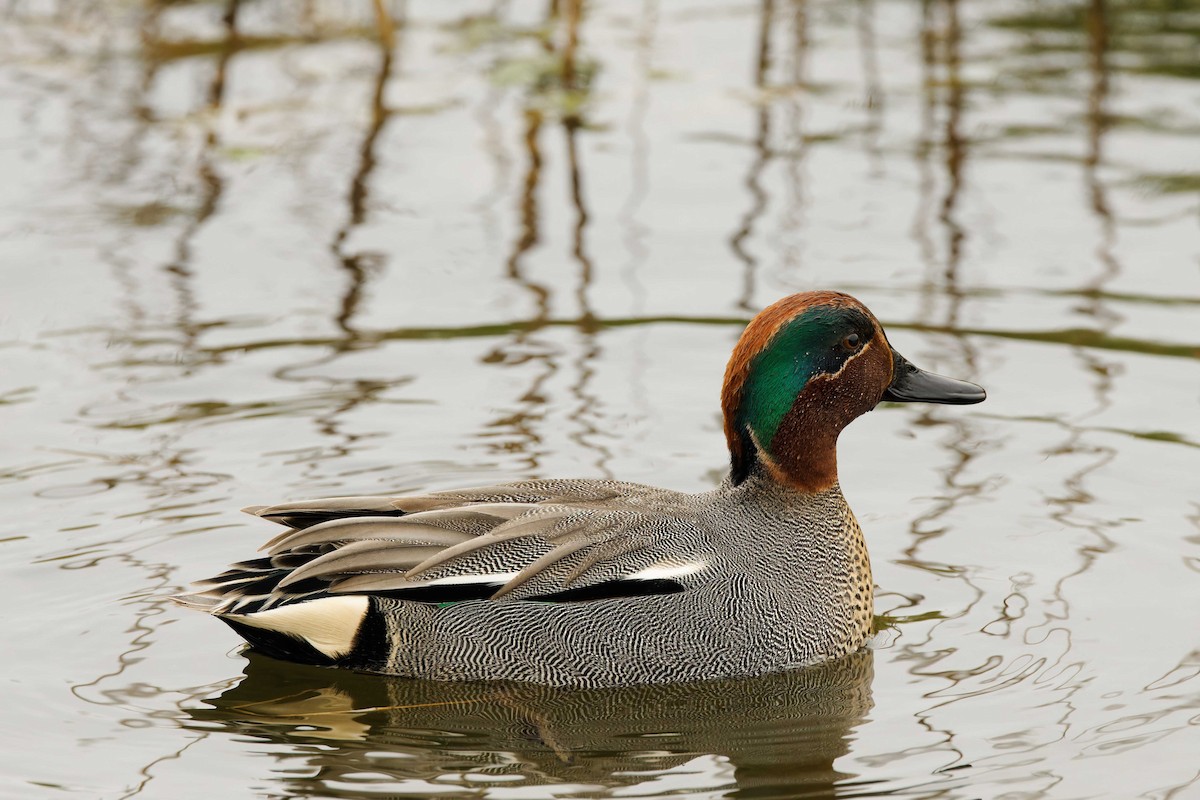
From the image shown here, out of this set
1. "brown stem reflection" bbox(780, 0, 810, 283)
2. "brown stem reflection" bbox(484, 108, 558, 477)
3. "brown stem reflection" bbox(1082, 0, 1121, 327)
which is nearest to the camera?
"brown stem reflection" bbox(484, 108, 558, 477)

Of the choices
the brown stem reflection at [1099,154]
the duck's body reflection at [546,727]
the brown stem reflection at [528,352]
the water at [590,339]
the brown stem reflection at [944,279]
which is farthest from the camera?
the brown stem reflection at [1099,154]

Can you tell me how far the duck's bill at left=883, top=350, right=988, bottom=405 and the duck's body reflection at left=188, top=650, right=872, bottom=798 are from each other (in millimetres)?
1008

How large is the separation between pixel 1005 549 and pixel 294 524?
278 cm

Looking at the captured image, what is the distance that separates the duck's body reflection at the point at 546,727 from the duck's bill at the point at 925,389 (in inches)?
39.7

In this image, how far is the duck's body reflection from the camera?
562cm

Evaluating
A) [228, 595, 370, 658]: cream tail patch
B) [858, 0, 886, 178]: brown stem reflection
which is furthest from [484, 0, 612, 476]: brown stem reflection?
[858, 0, 886, 178]: brown stem reflection

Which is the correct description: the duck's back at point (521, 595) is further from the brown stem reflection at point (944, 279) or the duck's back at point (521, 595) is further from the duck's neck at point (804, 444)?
the brown stem reflection at point (944, 279)

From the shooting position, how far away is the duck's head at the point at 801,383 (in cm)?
648

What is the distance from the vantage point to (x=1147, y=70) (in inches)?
512

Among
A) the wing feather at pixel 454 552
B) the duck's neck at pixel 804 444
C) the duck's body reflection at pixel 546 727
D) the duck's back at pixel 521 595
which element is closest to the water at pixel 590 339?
the duck's body reflection at pixel 546 727

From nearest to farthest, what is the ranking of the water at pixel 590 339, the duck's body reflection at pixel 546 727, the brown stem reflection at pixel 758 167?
the duck's body reflection at pixel 546 727, the water at pixel 590 339, the brown stem reflection at pixel 758 167

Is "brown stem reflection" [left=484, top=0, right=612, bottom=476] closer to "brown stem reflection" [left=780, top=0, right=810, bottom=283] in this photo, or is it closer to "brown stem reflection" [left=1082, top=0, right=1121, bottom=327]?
"brown stem reflection" [left=780, top=0, right=810, bottom=283]

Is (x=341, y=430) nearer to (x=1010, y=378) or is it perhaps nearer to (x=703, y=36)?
(x=1010, y=378)

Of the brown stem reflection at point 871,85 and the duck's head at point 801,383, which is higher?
the brown stem reflection at point 871,85
